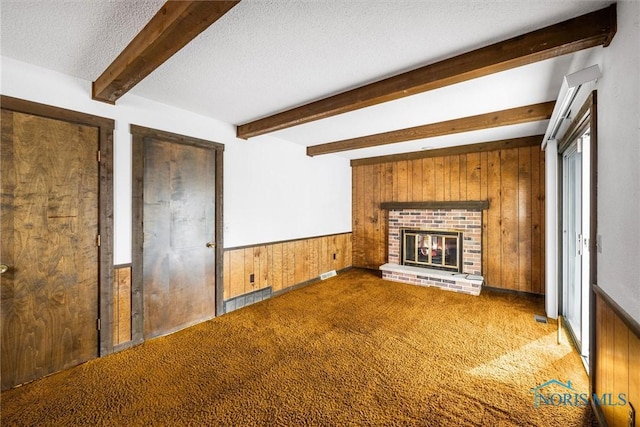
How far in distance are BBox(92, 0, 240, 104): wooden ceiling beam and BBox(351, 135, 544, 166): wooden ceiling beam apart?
4.13 meters

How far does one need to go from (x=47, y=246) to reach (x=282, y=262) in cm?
261

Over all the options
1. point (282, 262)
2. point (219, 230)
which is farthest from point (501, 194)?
point (219, 230)

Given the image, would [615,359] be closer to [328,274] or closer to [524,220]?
[524,220]

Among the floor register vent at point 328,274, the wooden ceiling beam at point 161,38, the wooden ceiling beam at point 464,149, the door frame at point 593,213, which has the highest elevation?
the wooden ceiling beam at point 464,149

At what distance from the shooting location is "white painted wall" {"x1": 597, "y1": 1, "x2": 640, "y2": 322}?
45.3 inches

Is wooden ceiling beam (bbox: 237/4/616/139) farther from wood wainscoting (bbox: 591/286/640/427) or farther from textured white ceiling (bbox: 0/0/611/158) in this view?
wood wainscoting (bbox: 591/286/640/427)

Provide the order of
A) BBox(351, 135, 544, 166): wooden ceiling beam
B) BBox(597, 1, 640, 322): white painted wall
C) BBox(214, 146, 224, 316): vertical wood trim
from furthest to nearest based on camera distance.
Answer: BBox(351, 135, 544, 166): wooden ceiling beam → BBox(214, 146, 224, 316): vertical wood trim → BBox(597, 1, 640, 322): white painted wall

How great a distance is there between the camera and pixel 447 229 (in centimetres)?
461

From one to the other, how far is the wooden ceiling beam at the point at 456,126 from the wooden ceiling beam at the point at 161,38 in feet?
9.09

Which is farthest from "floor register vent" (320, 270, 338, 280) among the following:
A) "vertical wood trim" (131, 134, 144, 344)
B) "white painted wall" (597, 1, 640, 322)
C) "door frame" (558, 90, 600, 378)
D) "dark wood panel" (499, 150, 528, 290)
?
"white painted wall" (597, 1, 640, 322)

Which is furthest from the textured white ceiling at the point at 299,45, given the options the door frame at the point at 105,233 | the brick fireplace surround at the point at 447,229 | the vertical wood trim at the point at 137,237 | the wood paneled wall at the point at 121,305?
the brick fireplace surround at the point at 447,229

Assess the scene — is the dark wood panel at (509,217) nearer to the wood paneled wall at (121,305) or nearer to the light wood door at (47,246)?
the wood paneled wall at (121,305)

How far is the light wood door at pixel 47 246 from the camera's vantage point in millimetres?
1958

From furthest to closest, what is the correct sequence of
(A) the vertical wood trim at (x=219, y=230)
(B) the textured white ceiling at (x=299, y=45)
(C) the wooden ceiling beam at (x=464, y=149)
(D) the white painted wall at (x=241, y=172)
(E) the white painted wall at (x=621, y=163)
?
1. (C) the wooden ceiling beam at (x=464, y=149)
2. (A) the vertical wood trim at (x=219, y=230)
3. (D) the white painted wall at (x=241, y=172)
4. (B) the textured white ceiling at (x=299, y=45)
5. (E) the white painted wall at (x=621, y=163)
